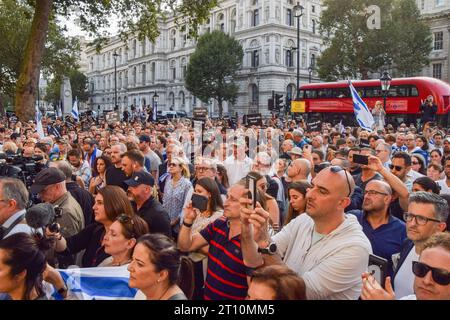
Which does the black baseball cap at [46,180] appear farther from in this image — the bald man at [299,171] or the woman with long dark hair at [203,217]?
the bald man at [299,171]

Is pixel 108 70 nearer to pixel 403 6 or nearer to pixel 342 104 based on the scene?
pixel 403 6

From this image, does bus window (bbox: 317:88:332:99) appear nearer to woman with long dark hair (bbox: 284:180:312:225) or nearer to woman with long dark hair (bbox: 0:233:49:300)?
woman with long dark hair (bbox: 284:180:312:225)

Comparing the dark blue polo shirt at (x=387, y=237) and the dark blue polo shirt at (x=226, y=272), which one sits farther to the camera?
the dark blue polo shirt at (x=387, y=237)

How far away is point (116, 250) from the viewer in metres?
3.27

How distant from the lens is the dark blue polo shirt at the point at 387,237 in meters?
3.84

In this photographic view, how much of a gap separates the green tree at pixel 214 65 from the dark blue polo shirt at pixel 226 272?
5155cm

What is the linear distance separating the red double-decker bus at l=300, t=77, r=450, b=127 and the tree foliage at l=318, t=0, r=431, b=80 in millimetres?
11912

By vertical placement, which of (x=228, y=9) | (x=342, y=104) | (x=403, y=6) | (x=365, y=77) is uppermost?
(x=228, y=9)

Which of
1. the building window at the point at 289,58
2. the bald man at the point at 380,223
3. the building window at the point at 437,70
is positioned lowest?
the bald man at the point at 380,223

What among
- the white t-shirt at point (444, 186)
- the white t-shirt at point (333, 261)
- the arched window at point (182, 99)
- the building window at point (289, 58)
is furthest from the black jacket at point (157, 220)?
the arched window at point (182, 99)

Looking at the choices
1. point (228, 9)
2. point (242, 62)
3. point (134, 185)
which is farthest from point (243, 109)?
point (134, 185)

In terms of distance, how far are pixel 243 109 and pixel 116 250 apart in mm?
57711

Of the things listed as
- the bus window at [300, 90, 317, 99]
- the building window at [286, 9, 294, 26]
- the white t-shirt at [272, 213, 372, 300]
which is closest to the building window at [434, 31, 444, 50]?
the building window at [286, 9, 294, 26]

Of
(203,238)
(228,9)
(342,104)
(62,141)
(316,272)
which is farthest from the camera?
(228,9)
